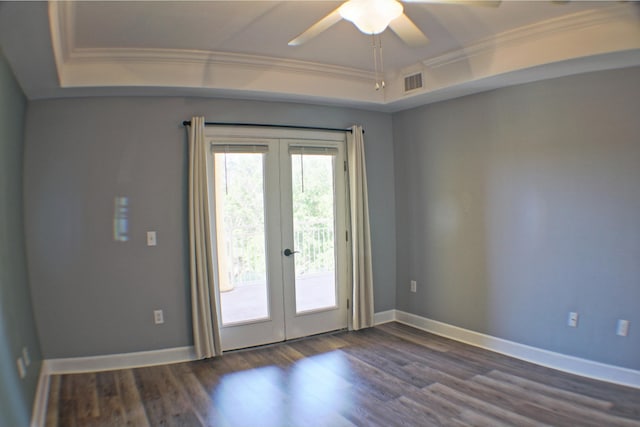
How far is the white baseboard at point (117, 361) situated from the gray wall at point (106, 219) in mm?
58

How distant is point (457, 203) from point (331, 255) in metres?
1.48

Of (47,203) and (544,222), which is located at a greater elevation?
(47,203)

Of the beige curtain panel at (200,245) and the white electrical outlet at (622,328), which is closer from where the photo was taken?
the white electrical outlet at (622,328)

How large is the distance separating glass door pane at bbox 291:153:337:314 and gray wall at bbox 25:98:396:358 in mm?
932

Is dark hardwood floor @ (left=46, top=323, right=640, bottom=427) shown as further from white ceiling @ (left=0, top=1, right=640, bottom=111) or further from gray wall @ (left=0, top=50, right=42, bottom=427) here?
white ceiling @ (left=0, top=1, right=640, bottom=111)

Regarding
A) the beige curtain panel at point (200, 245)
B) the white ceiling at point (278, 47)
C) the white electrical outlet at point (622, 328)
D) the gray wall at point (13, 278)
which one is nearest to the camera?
the gray wall at point (13, 278)

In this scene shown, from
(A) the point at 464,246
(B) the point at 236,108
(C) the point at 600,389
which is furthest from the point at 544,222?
(B) the point at 236,108

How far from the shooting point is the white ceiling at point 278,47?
247 cm

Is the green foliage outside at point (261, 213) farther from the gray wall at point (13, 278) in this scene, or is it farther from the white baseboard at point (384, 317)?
the gray wall at point (13, 278)

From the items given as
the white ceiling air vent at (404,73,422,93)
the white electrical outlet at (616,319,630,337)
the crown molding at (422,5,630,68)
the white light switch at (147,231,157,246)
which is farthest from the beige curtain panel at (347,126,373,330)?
the white electrical outlet at (616,319,630,337)

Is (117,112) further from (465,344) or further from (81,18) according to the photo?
(465,344)

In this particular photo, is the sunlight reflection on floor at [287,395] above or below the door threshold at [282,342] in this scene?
below

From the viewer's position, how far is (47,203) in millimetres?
3309

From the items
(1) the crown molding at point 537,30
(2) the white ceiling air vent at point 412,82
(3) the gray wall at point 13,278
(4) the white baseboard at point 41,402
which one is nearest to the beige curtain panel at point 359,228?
(2) the white ceiling air vent at point 412,82
